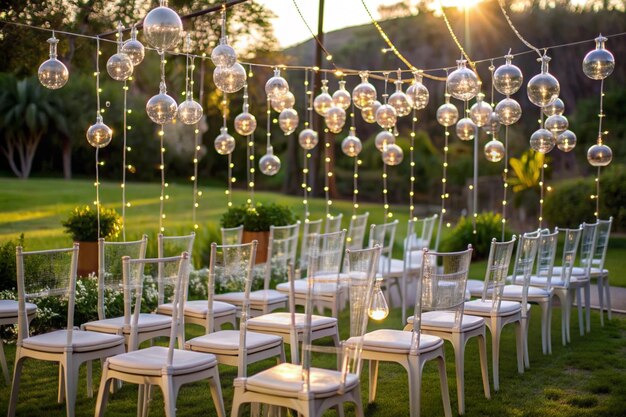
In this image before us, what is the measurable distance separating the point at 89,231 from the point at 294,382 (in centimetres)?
501

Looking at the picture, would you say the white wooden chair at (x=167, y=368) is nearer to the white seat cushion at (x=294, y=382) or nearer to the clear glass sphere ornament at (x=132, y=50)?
the white seat cushion at (x=294, y=382)

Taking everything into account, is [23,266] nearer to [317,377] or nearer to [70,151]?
[317,377]

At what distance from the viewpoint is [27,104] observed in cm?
1997

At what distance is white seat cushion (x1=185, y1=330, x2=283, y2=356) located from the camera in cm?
460

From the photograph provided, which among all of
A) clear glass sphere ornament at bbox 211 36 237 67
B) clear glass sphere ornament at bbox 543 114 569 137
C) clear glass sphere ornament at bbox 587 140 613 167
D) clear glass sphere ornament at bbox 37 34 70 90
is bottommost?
clear glass sphere ornament at bbox 587 140 613 167

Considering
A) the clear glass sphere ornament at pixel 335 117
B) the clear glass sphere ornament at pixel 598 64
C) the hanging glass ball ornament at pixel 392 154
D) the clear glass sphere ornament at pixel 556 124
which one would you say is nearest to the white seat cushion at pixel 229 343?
the clear glass sphere ornament at pixel 598 64

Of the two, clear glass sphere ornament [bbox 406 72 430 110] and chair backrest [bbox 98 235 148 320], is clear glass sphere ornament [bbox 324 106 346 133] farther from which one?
chair backrest [bbox 98 235 148 320]

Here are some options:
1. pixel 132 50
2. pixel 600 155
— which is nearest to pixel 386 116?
pixel 600 155

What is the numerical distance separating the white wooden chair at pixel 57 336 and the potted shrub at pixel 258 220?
16.0 feet

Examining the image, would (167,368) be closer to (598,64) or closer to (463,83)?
(463,83)

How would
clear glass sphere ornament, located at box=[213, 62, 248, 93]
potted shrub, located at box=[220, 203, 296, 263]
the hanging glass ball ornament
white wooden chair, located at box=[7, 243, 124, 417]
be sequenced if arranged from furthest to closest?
potted shrub, located at box=[220, 203, 296, 263]
the hanging glass ball ornament
clear glass sphere ornament, located at box=[213, 62, 248, 93]
white wooden chair, located at box=[7, 243, 124, 417]

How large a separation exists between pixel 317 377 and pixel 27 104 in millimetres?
17796

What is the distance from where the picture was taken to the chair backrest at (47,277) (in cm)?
459

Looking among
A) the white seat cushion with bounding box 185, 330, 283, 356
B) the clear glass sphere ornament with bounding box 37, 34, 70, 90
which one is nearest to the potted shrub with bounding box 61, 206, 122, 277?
the clear glass sphere ornament with bounding box 37, 34, 70, 90
